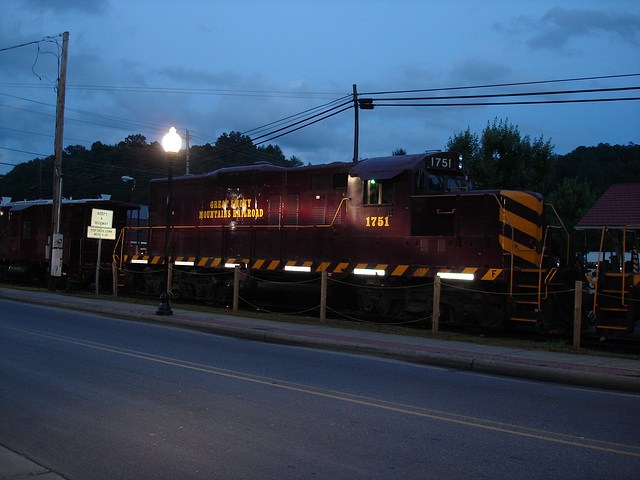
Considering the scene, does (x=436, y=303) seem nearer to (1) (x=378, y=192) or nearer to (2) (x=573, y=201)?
(1) (x=378, y=192)

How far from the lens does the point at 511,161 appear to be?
108ft

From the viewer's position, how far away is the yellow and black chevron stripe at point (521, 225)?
1378cm

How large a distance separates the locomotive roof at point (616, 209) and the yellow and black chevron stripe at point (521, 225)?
191 inches

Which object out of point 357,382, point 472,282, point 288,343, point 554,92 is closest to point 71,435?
point 357,382

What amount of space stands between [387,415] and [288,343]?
609 centimetres

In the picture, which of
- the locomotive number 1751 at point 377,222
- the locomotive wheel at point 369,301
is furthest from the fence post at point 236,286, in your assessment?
the locomotive number 1751 at point 377,222

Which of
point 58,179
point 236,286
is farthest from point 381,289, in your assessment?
point 58,179

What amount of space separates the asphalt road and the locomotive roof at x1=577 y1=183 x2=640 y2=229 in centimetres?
1221

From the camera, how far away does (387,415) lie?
256 inches

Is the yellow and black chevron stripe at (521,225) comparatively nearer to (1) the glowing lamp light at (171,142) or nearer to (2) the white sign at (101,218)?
(1) the glowing lamp light at (171,142)

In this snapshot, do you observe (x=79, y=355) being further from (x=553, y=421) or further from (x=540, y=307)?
(x=540, y=307)

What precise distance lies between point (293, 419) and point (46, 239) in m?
25.6

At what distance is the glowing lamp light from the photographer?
15883 mm

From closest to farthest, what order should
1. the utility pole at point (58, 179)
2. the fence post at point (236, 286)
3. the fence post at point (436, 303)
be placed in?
the fence post at point (436, 303)
the fence post at point (236, 286)
the utility pole at point (58, 179)
